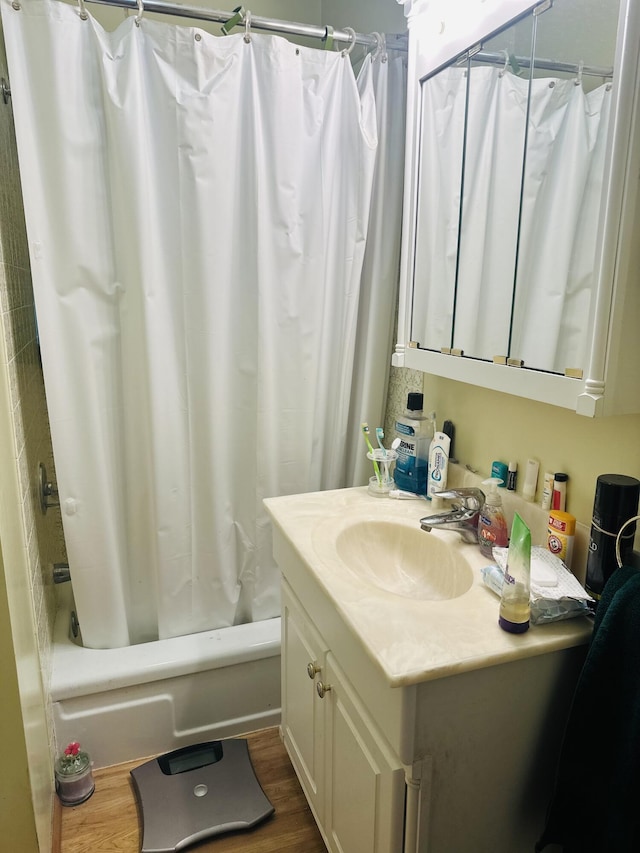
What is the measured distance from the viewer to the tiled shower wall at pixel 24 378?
1.32m

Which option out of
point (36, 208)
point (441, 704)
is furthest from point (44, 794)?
point (36, 208)

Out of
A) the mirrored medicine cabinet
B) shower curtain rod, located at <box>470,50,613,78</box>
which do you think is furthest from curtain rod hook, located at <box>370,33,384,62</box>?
shower curtain rod, located at <box>470,50,613,78</box>

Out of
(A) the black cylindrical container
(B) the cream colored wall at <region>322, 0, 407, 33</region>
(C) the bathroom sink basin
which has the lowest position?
(C) the bathroom sink basin

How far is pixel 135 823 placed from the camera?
4.85 ft

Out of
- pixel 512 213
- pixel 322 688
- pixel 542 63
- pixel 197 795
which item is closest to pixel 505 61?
pixel 542 63

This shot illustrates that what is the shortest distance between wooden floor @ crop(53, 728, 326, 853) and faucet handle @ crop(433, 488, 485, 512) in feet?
3.16

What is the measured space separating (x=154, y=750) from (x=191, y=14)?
2039 millimetres

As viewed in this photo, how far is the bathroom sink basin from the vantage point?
48.3 inches

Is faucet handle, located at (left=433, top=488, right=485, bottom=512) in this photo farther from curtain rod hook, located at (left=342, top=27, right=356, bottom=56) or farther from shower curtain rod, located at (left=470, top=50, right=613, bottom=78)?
curtain rod hook, located at (left=342, top=27, right=356, bottom=56)

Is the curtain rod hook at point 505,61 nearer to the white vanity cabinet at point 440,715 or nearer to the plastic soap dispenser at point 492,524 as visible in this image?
the plastic soap dispenser at point 492,524

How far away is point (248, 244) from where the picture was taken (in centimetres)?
162

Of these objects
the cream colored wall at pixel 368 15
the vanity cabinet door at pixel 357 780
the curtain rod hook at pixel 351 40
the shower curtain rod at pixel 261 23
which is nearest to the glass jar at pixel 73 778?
the vanity cabinet door at pixel 357 780

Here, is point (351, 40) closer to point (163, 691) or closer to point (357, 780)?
point (357, 780)

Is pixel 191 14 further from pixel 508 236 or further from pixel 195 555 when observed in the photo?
pixel 195 555
